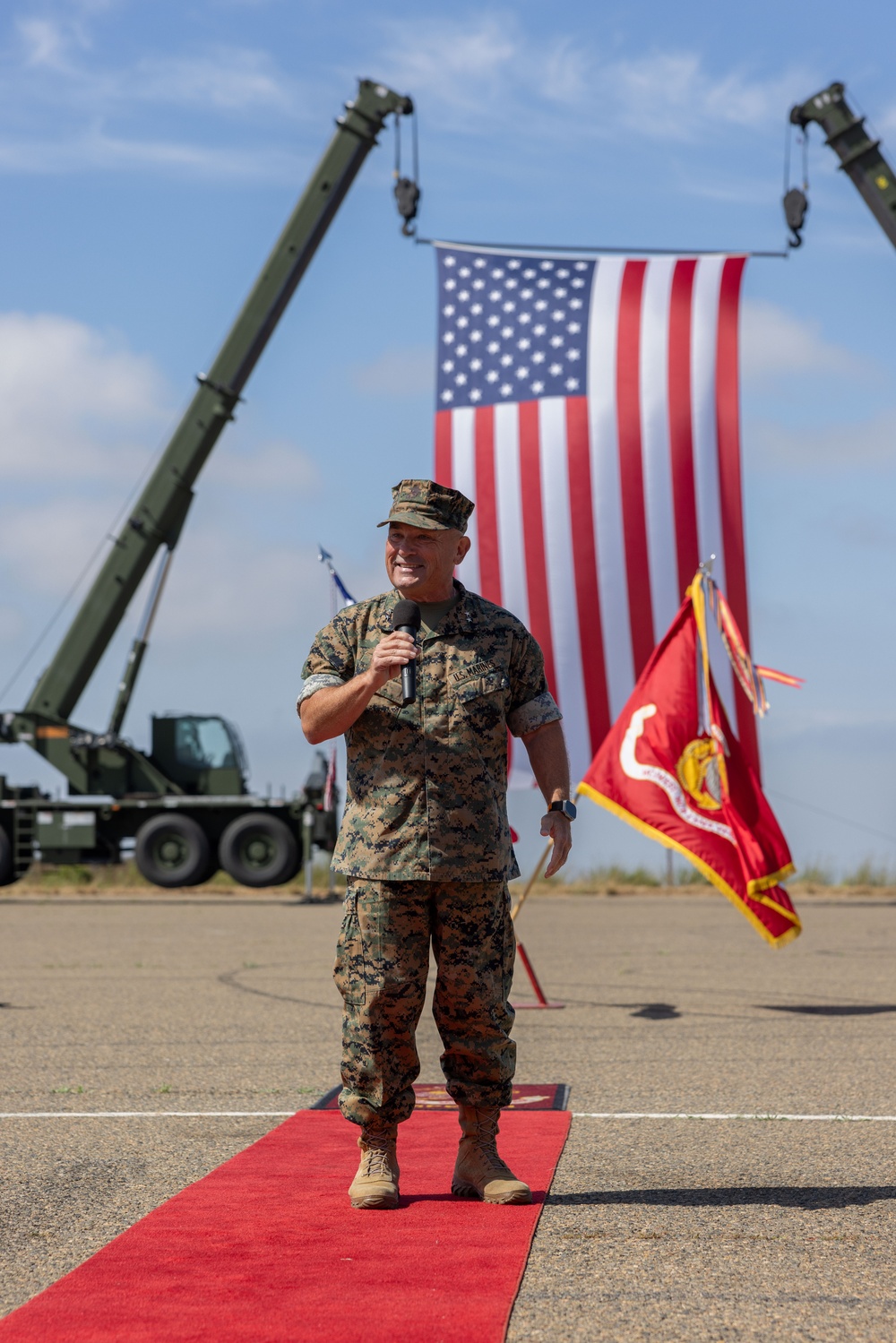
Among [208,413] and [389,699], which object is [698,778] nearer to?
[389,699]

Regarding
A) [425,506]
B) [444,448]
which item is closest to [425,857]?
[425,506]

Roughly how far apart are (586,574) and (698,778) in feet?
20.3

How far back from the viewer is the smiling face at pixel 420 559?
466 cm

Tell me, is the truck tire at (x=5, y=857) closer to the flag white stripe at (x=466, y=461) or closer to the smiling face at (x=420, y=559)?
the flag white stripe at (x=466, y=461)

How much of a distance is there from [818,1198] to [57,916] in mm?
15512

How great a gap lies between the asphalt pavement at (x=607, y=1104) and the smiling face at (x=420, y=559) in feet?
5.79

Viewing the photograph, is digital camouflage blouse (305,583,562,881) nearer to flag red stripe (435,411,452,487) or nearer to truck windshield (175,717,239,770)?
flag red stripe (435,411,452,487)

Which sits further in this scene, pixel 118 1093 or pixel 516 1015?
pixel 516 1015

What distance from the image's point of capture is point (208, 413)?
80.4 feet

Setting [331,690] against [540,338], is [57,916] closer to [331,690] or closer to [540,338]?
[540,338]

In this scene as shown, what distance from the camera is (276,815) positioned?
2388 cm

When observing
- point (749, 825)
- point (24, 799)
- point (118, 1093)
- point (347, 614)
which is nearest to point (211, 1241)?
point (347, 614)

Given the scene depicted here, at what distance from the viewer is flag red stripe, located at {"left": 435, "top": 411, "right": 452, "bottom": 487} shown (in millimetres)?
16094

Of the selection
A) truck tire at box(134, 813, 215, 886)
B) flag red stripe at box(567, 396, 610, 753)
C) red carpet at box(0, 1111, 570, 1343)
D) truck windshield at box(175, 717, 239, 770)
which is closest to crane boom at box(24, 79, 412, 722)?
truck windshield at box(175, 717, 239, 770)
